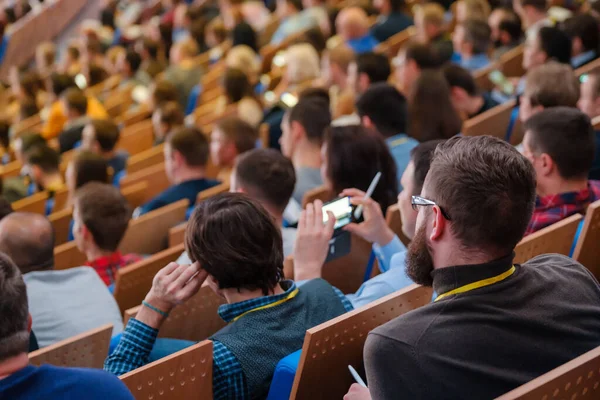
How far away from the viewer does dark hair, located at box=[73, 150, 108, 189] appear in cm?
458

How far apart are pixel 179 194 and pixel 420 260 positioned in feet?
8.79

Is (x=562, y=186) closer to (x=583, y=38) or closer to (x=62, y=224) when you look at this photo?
(x=62, y=224)

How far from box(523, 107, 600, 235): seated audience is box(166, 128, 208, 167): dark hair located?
6.98ft

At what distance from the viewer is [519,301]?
157 centimetres

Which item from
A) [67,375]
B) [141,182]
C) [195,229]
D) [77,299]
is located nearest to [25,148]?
[141,182]

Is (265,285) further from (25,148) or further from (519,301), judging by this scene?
(25,148)

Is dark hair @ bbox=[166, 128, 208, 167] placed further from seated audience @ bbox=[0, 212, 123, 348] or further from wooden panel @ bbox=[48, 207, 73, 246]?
seated audience @ bbox=[0, 212, 123, 348]

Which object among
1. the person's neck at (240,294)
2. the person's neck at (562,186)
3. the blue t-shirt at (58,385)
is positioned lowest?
the person's neck at (562,186)

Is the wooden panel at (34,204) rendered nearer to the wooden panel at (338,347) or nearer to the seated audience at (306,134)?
the seated audience at (306,134)

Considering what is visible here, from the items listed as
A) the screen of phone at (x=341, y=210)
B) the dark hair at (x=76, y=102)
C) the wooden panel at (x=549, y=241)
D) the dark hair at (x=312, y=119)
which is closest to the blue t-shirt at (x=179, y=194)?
the dark hair at (x=312, y=119)

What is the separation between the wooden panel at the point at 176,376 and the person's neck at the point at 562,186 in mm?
1327

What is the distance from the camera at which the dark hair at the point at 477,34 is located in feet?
18.6

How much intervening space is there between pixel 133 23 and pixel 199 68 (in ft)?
13.8

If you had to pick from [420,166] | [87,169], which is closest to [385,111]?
[420,166]
